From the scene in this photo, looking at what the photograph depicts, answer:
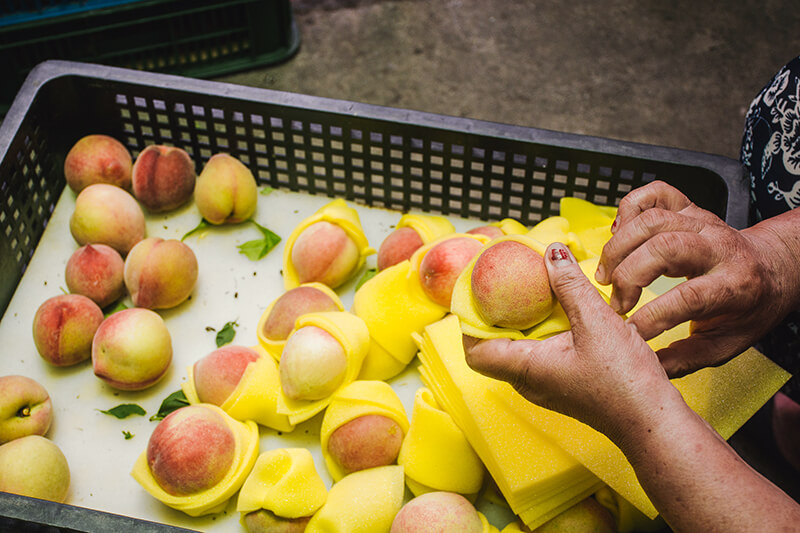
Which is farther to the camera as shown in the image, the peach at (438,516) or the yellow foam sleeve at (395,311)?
the yellow foam sleeve at (395,311)

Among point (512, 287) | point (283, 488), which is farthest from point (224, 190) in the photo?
point (512, 287)

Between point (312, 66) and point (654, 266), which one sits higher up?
point (654, 266)

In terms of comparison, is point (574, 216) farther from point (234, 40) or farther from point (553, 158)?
point (234, 40)

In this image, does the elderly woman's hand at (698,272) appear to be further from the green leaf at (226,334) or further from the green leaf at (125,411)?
the green leaf at (125,411)

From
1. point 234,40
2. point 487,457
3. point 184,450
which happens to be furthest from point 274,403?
point 234,40

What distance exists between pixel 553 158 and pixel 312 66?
5.09 ft

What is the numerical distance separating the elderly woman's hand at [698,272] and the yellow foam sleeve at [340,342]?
1.54ft

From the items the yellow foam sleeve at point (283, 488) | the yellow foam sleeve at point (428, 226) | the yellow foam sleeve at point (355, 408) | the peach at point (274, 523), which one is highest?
the yellow foam sleeve at point (428, 226)

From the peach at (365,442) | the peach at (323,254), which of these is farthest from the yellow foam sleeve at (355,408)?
the peach at (323,254)

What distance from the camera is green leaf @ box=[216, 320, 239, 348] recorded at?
55.6 inches

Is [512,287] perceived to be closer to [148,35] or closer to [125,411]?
[125,411]

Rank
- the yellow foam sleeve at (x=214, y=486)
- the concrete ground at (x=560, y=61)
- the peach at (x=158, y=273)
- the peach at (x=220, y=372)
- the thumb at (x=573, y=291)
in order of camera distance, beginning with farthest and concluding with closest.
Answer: the concrete ground at (x=560, y=61) < the peach at (x=158, y=273) < the peach at (x=220, y=372) < the yellow foam sleeve at (x=214, y=486) < the thumb at (x=573, y=291)

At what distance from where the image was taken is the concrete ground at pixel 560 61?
2.58 meters

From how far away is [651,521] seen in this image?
112 centimetres
